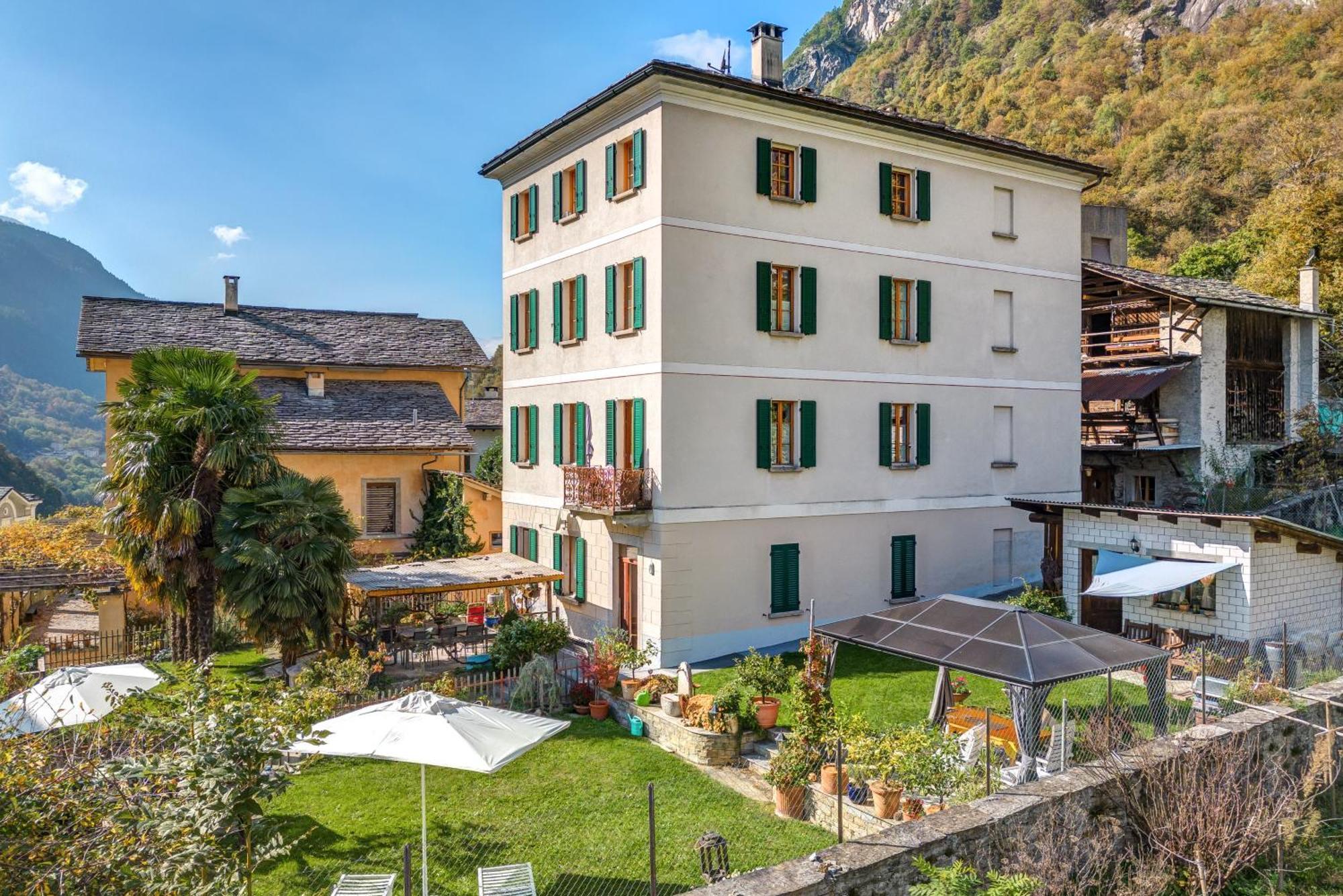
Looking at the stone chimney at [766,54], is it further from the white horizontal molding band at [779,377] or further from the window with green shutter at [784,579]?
the window with green shutter at [784,579]

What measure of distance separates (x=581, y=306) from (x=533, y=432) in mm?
4017

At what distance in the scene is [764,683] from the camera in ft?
46.7

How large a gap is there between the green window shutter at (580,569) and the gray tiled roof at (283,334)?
36.8 feet

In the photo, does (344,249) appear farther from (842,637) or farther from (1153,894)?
(1153,894)

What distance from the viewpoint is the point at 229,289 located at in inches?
1142

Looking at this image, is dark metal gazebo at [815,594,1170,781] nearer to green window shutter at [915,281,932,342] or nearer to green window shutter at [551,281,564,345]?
green window shutter at [915,281,932,342]

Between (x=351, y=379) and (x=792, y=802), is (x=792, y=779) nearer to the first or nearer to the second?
(x=792, y=802)

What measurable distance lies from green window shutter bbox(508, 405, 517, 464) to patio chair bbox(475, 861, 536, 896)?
15.7 metres

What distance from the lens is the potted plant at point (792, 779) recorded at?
37.1ft

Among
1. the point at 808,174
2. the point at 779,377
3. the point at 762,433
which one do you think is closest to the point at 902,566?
the point at 762,433

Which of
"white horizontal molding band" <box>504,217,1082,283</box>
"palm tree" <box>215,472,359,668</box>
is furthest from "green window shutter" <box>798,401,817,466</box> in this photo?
"palm tree" <box>215,472,359,668</box>

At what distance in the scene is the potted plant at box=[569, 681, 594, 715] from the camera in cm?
1587

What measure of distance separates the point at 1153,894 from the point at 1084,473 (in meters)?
24.4

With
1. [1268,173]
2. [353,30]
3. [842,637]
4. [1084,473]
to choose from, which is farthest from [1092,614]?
[1268,173]
